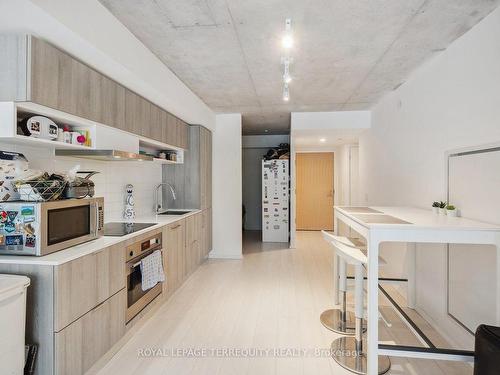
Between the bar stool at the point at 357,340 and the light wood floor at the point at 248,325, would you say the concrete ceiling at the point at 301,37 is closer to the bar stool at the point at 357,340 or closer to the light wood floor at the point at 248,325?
→ the bar stool at the point at 357,340

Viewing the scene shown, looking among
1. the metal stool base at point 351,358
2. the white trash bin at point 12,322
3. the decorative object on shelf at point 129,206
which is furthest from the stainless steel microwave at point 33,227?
the metal stool base at point 351,358

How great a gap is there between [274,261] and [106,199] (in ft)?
8.93

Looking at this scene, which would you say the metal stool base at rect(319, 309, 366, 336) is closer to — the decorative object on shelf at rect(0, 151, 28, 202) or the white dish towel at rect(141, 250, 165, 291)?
the white dish towel at rect(141, 250, 165, 291)

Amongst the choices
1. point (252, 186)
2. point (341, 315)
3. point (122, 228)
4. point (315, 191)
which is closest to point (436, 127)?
point (341, 315)

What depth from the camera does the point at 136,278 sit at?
228cm

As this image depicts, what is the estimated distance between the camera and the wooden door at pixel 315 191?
6.96m

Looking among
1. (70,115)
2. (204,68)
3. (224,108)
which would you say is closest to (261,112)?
(224,108)

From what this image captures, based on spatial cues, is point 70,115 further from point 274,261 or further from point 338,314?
point 274,261

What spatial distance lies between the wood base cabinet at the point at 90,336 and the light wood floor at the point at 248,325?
0.77 ft

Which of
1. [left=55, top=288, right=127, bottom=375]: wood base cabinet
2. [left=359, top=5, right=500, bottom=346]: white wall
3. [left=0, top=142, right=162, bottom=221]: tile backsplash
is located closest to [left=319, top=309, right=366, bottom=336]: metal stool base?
[left=359, top=5, right=500, bottom=346]: white wall

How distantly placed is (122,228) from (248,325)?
1.44 meters

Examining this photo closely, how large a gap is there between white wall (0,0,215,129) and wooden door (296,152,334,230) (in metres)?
4.73

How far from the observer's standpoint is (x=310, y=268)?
4.06 metres

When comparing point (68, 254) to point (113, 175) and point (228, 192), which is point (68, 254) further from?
point (228, 192)
